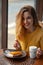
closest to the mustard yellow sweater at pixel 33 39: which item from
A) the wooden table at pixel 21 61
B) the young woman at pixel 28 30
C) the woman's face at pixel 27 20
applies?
the young woman at pixel 28 30

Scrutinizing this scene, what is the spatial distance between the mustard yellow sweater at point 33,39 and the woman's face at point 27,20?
0.11 m

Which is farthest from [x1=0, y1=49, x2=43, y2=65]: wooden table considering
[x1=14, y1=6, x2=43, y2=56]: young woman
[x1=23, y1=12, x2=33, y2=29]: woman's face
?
[x1=23, y1=12, x2=33, y2=29]: woman's face

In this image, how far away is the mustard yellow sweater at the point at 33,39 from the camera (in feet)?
6.28

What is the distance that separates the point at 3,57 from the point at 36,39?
0.51 m

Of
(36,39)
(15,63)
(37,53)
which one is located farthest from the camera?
(36,39)

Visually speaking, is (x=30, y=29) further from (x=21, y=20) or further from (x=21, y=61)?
(x=21, y=61)

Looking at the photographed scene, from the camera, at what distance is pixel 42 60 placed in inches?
60.2

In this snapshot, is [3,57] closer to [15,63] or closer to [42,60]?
[15,63]

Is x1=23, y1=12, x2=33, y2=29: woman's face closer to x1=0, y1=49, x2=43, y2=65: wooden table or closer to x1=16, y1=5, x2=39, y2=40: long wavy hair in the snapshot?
x1=16, y1=5, x2=39, y2=40: long wavy hair

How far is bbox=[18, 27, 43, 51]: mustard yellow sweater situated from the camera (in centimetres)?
191

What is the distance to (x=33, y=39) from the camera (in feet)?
6.39

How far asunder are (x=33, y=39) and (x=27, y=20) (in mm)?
236

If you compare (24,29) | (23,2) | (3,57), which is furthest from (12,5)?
(3,57)

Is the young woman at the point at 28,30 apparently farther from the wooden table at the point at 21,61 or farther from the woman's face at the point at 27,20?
the wooden table at the point at 21,61
